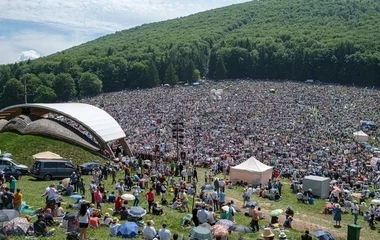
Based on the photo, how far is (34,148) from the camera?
3219 centimetres

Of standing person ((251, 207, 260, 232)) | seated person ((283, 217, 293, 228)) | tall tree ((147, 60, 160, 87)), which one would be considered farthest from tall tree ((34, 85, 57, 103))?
standing person ((251, 207, 260, 232))

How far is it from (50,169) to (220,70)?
96.5 meters

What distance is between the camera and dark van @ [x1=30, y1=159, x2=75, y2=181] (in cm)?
2711

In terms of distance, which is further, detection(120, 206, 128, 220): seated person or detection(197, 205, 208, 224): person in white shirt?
detection(120, 206, 128, 220): seated person

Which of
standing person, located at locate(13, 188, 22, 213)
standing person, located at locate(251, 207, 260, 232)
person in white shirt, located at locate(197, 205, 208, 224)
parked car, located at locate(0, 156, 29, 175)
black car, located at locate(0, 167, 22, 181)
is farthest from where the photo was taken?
parked car, located at locate(0, 156, 29, 175)

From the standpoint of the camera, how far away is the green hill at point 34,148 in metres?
31.6

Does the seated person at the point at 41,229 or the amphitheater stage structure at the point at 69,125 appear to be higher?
the amphitheater stage structure at the point at 69,125

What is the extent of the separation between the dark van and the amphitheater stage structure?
6.22 metres

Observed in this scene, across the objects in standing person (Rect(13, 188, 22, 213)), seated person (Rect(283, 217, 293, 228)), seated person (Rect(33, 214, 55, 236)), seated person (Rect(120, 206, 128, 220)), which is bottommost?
seated person (Rect(283, 217, 293, 228))

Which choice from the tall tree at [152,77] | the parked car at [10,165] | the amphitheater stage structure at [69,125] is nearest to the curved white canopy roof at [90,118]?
the amphitheater stage structure at [69,125]

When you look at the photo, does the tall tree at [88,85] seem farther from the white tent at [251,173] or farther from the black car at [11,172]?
the black car at [11,172]

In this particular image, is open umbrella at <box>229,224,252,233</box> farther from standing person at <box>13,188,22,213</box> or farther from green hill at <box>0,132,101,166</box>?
green hill at <box>0,132,101,166</box>

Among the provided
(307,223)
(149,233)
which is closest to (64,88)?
(307,223)

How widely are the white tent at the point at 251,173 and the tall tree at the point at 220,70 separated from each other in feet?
299
